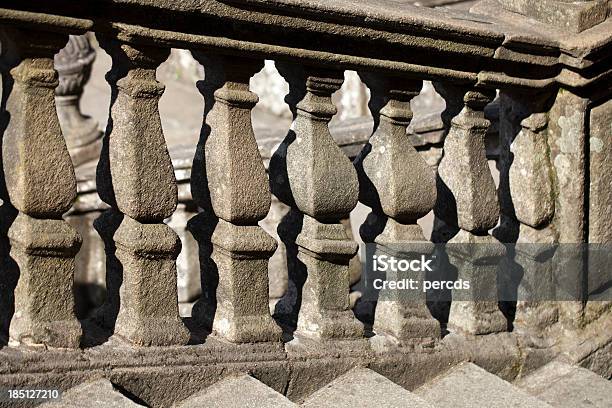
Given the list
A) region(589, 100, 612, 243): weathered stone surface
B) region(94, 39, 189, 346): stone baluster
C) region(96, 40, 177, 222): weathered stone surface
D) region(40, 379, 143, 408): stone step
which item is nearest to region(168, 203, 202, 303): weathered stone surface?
region(589, 100, 612, 243): weathered stone surface

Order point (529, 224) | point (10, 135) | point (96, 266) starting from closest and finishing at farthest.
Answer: point (10, 135) < point (529, 224) < point (96, 266)

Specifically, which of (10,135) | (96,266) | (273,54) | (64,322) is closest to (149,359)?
(64,322)

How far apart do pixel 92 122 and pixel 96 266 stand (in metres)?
1.91

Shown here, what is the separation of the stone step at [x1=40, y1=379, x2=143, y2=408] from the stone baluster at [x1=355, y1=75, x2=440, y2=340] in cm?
100

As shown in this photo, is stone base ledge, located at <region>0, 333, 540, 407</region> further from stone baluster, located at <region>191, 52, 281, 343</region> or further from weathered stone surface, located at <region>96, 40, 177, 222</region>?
weathered stone surface, located at <region>96, 40, 177, 222</region>

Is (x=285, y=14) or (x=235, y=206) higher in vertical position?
(x=285, y=14)

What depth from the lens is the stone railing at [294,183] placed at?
2.84 meters

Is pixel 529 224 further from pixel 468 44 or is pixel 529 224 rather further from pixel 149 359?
pixel 149 359

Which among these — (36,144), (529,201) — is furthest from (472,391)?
(36,144)

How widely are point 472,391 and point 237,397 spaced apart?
31.7 inches

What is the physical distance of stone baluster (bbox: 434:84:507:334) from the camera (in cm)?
359

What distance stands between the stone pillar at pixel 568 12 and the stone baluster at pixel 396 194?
554 mm

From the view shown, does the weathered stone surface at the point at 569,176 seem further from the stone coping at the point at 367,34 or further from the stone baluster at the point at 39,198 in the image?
the stone baluster at the point at 39,198

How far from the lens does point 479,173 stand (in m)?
3.60
